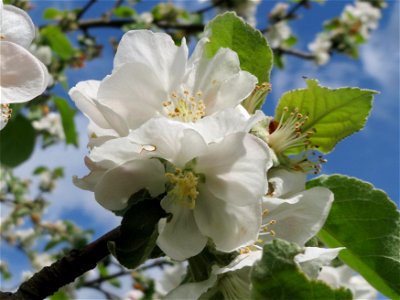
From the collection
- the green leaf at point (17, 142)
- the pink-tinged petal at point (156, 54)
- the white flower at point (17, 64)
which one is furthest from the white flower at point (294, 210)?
the green leaf at point (17, 142)

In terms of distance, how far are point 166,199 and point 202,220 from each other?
0.06m

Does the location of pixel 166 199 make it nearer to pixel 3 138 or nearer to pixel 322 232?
pixel 322 232

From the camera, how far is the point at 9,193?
5.06 meters

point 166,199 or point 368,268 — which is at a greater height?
point 166,199

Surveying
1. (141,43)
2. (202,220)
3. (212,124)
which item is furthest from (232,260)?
(141,43)

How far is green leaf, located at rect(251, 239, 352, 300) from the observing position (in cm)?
62

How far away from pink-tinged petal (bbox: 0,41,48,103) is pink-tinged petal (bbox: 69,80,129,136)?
6 cm

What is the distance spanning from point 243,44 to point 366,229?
35 cm

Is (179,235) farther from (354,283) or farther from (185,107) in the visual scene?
(354,283)

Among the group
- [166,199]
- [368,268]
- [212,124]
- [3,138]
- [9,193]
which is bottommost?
[9,193]

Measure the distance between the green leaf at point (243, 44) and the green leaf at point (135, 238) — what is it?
304mm

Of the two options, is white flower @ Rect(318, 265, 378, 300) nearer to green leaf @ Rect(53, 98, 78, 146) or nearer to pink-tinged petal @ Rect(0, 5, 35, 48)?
pink-tinged petal @ Rect(0, 5, 35, 48)

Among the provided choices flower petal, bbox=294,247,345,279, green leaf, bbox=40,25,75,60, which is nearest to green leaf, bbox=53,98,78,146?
green leaf, bbox=40,25,75,60

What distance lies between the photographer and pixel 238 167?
2.56 ft
